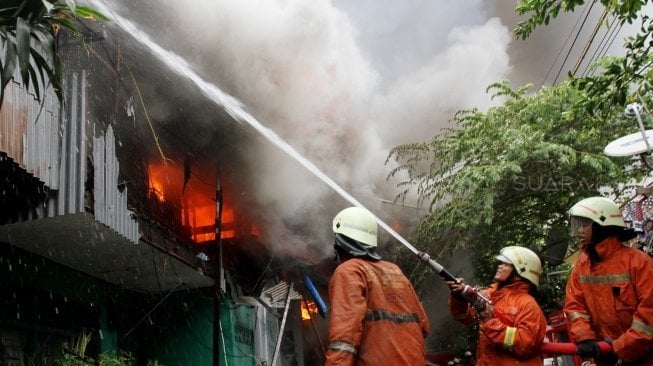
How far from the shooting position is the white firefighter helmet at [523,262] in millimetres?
5051

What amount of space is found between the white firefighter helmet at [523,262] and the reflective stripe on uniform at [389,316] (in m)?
1.51

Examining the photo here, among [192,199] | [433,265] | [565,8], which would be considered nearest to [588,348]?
[433,265]

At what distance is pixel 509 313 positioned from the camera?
15.6ft

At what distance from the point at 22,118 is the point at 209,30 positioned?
19.0 ft

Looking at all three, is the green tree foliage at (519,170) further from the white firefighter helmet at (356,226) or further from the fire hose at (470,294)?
the white firefighter helmet at (356,226)

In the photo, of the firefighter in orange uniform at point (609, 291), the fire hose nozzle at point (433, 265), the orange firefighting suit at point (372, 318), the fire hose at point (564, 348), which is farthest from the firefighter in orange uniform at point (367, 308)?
the firefighter in orange uniform at point (609, 291)

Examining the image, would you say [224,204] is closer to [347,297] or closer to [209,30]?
[209,30]

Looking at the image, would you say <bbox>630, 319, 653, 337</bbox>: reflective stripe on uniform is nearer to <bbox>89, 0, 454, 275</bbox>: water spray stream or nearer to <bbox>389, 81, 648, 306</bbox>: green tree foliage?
<bbox>89, 0, 454, 275</bbox>: water spray stream

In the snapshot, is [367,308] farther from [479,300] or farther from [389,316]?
[479,300]

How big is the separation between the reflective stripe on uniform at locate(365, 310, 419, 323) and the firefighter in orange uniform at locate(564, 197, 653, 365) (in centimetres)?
135

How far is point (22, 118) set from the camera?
5.14 m

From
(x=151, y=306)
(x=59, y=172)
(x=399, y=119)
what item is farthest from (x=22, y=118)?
(x=399, y=119)

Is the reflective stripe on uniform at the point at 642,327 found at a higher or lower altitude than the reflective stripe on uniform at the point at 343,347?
lower

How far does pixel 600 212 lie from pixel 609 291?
58 cm
